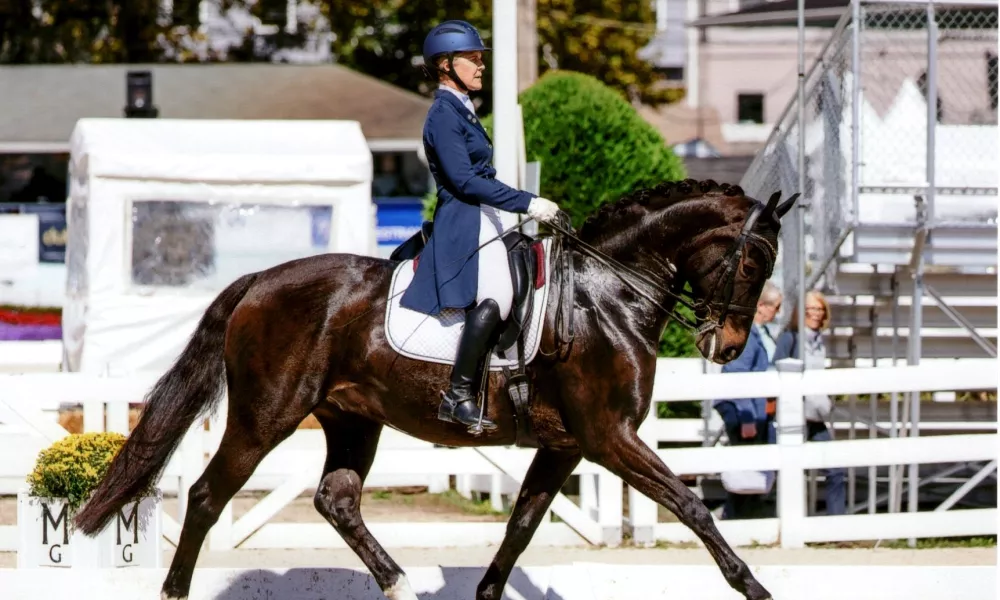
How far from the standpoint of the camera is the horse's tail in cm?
641

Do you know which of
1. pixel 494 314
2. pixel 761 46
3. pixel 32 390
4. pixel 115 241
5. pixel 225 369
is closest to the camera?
pixel 494 314

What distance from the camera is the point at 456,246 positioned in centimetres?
602

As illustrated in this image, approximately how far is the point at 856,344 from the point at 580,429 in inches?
221

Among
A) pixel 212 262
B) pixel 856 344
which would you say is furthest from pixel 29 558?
pixel 212 262

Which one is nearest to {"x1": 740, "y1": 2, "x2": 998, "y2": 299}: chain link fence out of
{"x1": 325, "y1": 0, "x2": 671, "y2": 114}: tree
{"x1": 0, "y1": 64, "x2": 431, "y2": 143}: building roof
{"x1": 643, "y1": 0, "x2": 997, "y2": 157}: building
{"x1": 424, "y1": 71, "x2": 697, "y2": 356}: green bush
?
{"x1": 424, "y1": 71, "x2": 697, "y2": 356}: green bush

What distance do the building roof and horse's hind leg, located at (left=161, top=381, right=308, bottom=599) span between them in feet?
52.1

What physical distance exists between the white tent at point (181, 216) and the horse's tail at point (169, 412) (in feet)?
24.6

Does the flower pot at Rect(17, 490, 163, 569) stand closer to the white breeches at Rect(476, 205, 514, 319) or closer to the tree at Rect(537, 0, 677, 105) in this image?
the white breeches at Rect(476, 205, 514, 319)

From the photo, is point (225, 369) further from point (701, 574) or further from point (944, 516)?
point (944, 516)

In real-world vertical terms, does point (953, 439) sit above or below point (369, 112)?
below

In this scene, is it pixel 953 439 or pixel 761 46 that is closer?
pixel 953 439

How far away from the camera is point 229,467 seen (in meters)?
6.26

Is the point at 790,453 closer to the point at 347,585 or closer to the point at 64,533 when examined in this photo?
the point at 347,585

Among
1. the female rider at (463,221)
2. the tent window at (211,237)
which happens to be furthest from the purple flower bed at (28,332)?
the female rider at (463,221)
